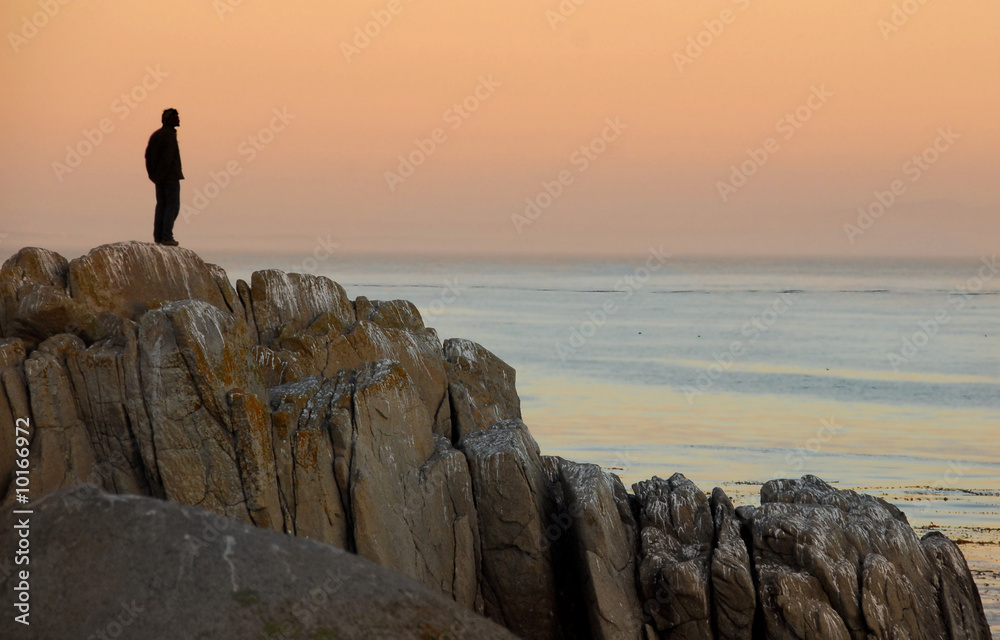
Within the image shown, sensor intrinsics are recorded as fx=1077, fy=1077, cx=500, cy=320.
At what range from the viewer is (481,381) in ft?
68.3

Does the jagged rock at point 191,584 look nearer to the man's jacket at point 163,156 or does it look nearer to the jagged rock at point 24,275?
the jagged rock at point 24,275

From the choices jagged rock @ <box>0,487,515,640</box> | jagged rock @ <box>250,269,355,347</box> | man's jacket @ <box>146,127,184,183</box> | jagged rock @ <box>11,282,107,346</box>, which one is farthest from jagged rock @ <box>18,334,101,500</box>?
man's jacket @ <box>146,127,184,183</box>

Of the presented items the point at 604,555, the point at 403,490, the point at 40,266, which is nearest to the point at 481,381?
the point at 403,490

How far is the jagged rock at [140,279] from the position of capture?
17.0 metres

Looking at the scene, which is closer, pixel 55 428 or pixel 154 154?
pixel 55 428

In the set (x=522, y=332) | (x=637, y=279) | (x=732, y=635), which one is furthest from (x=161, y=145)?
(x=637, y=279)

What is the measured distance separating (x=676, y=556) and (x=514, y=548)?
2.37 meters

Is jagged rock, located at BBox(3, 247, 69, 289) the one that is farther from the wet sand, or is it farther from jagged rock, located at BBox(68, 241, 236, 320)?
the wet sand

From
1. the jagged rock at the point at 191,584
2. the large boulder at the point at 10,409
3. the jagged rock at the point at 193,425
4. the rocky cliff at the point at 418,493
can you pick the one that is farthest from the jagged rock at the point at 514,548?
the large boulder at the point at 10,409

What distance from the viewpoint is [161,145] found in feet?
66.3

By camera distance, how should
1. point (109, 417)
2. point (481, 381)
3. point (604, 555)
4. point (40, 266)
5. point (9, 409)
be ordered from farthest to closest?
point (481, 381), point (40, 266), point (604, 555), point (109, 417), point (9, 409)

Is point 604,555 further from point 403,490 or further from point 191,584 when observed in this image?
Answer: point 191,584

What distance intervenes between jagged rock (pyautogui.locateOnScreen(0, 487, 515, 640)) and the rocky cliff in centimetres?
379

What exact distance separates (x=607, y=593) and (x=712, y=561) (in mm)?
1548
